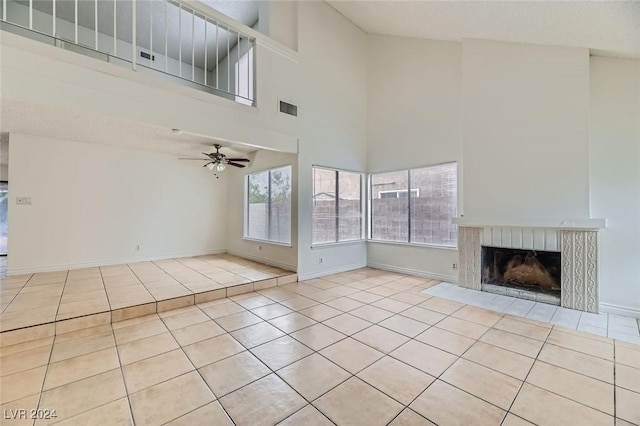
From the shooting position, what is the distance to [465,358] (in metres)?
2.50

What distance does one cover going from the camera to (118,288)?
A: 4.10 m

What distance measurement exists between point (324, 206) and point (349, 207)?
2.38 ft

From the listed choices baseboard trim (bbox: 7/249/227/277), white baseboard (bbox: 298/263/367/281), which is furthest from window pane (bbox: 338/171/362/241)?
baseboard trim (bbox: 7/249/227/277)

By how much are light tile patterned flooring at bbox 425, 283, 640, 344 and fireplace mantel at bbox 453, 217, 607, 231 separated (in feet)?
3.69

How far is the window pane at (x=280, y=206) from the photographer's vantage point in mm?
5582

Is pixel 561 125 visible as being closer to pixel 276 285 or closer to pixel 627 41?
pixel 627 41

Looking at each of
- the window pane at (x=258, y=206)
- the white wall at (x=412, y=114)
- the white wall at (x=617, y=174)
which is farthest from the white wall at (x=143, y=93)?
the white wall at (x=617, y=174)

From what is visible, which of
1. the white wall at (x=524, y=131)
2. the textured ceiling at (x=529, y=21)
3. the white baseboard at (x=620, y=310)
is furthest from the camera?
the white wall at (x=524, y=131)

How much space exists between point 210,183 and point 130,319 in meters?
4.46

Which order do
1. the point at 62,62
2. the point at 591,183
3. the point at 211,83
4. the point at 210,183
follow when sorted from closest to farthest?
the point at 62,62 → the point at 591,183 → the point at 210,183 → the point at 211,83

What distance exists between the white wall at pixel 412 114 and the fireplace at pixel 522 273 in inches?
21.9

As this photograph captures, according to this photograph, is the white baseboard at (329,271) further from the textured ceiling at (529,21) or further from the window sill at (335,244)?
the textured ceiling at (529,21)

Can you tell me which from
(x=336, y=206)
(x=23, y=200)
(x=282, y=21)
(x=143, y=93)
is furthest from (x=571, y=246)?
(x=23, y=200)

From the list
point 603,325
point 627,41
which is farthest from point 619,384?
point 627,41
